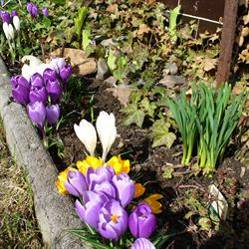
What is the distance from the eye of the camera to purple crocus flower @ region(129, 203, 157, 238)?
5.16 ft

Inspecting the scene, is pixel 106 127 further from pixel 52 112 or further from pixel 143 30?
pixel 143 30

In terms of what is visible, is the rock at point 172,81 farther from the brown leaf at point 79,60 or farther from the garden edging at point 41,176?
the garden edging at point 41,176

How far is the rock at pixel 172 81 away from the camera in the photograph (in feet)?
10.4

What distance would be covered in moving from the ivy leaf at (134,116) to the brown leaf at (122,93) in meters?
0.22

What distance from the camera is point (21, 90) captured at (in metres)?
2.51

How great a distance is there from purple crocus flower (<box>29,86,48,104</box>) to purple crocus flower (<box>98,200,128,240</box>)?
1019 mm

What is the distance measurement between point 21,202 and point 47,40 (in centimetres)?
180

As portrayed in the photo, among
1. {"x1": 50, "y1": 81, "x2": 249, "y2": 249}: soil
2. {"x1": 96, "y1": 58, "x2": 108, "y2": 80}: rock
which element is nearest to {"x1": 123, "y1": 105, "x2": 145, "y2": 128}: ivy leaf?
{"x1": 50, "y1": 81, "x2": 249, "y2": 249}: soil

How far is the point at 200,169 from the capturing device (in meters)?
2.44

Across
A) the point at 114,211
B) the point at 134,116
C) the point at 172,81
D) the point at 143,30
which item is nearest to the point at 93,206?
the point at 114,211

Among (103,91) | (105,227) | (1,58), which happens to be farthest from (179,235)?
(1,58)

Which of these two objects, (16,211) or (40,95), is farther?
(40,95)

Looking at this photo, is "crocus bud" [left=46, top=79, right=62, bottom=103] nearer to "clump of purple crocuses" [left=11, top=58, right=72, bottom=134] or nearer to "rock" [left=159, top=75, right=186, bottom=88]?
"clump of purple crocuses" [left=11, top=58, right=72, bottom=134]

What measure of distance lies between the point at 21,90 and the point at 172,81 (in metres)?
1.05
